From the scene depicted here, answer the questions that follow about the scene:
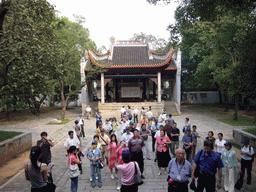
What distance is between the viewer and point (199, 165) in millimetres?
4465

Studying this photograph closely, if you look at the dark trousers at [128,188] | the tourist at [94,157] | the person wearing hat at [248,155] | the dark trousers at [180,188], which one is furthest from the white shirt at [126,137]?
the person wearing hat at [248,155]

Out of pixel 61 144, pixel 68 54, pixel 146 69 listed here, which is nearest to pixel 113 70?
pixel 146 69

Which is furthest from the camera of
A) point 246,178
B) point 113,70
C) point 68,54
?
point 113,70

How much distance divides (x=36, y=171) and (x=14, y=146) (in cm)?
661

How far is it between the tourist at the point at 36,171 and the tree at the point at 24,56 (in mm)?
4379

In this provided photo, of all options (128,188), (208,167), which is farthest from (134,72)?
(128,188)

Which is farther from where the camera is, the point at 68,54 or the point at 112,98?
the point at 112,98

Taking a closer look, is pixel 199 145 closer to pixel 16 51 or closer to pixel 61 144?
pixel 61 144

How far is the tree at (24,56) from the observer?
761 cm

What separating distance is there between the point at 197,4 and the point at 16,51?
8.42m

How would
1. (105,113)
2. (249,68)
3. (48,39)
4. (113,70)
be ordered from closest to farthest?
(249,68) < (48,39) < (105,113) < (113,70)

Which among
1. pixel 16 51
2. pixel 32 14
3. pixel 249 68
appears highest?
pixel 32 14

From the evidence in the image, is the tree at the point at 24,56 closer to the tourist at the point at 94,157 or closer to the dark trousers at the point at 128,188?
the tourist at the point at 94,157

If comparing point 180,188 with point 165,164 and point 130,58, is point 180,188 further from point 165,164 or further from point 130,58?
point 130,58
